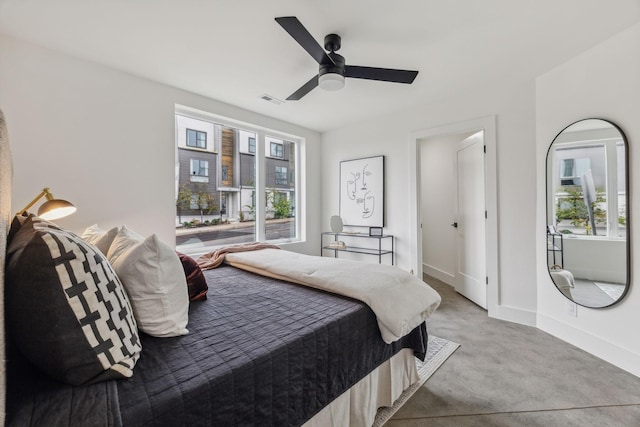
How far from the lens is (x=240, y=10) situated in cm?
183

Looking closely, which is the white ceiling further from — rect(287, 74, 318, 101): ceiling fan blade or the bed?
the bed

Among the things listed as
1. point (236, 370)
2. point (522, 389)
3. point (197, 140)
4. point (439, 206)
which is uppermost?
point (197, 140)

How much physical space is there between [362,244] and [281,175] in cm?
166

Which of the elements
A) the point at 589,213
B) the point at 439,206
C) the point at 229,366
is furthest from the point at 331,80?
the point at 439,206

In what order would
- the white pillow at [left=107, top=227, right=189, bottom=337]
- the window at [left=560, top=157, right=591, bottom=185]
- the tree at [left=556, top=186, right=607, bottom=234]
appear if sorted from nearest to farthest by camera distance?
the white pillow at [left=107, top=227, right=189, bottom=337] < the tree at [left=556, top=186, right=607, bottom=234] < the window at [left=560, top=157, right=591, bottom=185]

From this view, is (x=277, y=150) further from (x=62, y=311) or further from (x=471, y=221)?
(x=62, y=311)

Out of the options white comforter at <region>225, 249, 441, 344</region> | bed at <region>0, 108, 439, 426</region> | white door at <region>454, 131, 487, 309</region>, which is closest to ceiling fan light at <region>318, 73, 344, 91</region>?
white comforter at <region>225, 249, 441, 344</region>

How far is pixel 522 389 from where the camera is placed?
1774 mm

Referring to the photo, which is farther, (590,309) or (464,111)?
(464,111)

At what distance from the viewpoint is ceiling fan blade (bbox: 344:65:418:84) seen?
2.11 meters

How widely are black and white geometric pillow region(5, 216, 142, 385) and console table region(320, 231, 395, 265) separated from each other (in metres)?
3.29

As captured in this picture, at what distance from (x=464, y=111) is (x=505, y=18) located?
52.3 inches

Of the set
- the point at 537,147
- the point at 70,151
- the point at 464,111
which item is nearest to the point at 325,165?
the point at 464,111

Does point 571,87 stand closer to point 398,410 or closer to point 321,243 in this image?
point 398,410
